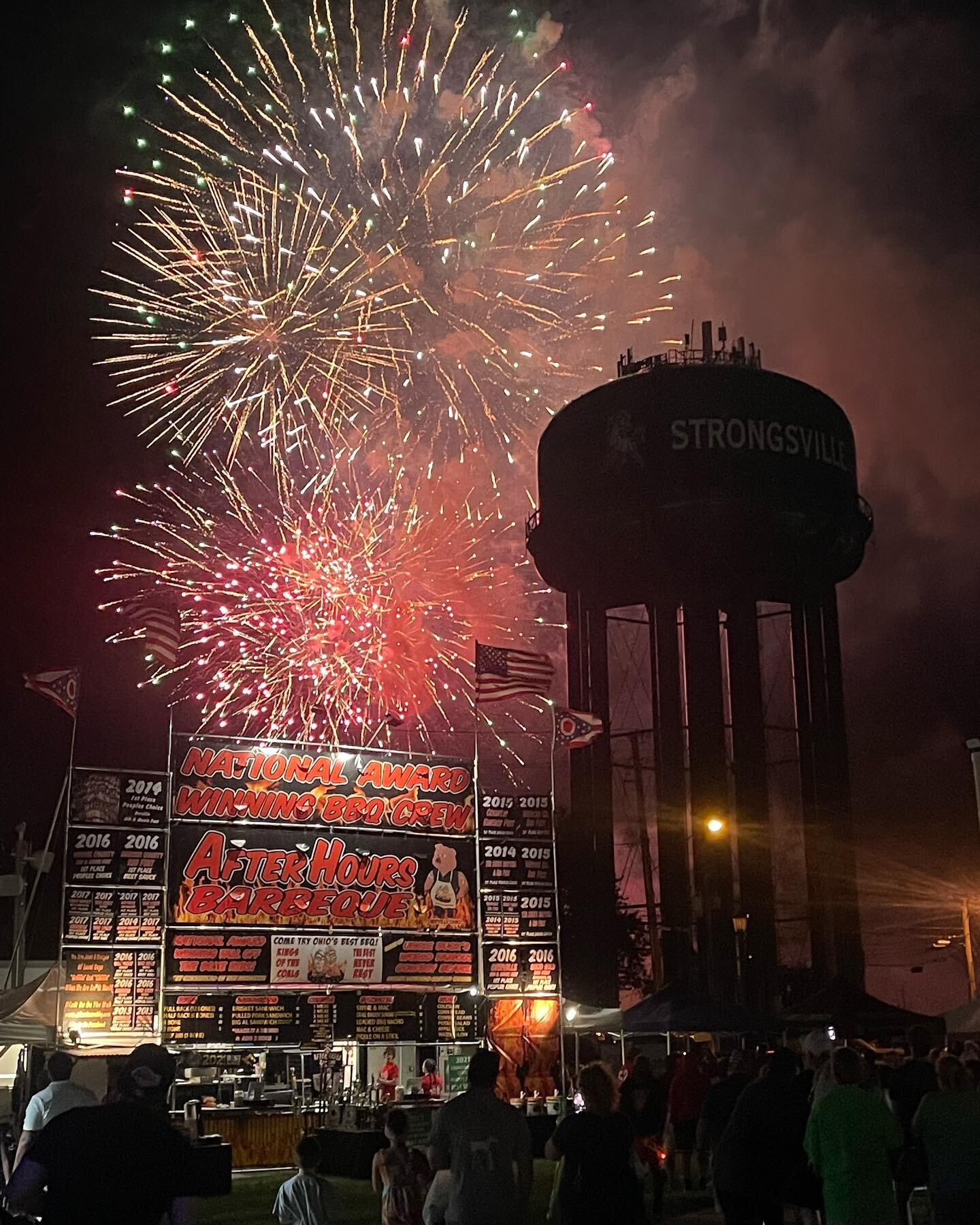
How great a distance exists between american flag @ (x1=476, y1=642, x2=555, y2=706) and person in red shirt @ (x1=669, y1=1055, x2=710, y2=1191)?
38.1ft

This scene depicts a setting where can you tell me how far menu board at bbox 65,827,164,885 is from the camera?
25.8 meters

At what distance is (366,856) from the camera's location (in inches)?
1156

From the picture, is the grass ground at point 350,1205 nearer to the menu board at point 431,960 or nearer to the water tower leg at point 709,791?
the menu board at point 431,960

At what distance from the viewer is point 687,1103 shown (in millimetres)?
20047

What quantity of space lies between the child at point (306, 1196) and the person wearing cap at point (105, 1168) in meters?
4.97

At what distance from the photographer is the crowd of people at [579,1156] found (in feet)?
21.4

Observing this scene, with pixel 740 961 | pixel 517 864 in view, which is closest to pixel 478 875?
pixel 517 864

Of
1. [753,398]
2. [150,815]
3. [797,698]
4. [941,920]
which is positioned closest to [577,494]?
[753,398]

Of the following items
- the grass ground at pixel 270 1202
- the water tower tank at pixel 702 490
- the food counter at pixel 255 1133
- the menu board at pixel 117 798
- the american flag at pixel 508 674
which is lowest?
the grass ground at pixel 270 1202

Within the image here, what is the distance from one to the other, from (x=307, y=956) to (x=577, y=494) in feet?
74.9

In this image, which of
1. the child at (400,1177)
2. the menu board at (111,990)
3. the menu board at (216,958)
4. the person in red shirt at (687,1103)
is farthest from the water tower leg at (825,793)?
the child at (400,1177)

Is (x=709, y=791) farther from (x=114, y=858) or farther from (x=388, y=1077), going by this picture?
(x=114, y=858)

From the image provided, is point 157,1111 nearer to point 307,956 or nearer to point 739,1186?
point 739,1186

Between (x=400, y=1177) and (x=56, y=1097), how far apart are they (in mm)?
3551
